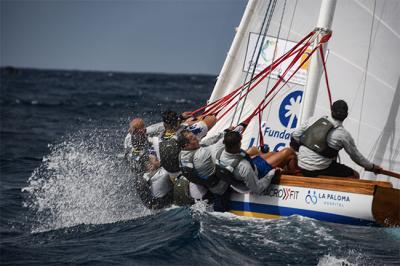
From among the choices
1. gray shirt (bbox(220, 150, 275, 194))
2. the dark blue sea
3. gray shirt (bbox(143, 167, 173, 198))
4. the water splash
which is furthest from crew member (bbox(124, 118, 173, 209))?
gray shirt (bbox(220, 150, 275, 194))

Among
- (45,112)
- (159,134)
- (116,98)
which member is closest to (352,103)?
(159,134)

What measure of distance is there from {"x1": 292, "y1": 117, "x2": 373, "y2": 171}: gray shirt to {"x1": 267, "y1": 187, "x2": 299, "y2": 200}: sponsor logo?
361mm

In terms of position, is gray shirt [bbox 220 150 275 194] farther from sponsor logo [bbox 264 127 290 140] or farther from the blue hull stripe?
sponsor logo [bbox 264 127 290 140]

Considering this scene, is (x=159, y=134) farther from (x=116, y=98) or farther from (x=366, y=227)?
(x=116, y=98)

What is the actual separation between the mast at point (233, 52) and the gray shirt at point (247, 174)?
269 cm

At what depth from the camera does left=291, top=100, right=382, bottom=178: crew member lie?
7492mm

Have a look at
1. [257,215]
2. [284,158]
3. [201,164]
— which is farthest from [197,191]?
[284,158]

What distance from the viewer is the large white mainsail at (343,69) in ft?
29.2

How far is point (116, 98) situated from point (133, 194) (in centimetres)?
2619

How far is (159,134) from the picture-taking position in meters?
A: 9.44

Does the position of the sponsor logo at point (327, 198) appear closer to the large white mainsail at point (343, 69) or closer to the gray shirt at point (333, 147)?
the gray shirt at point (333, 147)

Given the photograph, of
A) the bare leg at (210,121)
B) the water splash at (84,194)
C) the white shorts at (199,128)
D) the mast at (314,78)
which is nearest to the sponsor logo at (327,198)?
the mast at (314,78)

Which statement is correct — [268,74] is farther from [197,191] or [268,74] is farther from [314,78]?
[197,191]

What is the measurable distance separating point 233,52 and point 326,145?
2902 millimetres
